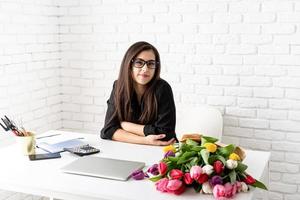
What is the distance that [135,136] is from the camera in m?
2.38

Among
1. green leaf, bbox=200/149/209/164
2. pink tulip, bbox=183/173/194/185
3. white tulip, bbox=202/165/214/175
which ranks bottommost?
pink tulip, bbox=183/173/194/185

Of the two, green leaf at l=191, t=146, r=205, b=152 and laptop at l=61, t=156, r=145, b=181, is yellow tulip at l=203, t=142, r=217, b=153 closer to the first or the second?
green leaf at l=191, t=146, r=205, b=152

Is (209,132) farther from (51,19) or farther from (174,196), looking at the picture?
(51,19)

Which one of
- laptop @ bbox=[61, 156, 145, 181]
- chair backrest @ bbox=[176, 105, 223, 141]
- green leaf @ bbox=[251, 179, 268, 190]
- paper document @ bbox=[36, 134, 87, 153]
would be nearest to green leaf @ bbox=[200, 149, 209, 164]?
green leaf @ bbox=[251, 179, 268, 190]

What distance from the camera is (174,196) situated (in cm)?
161

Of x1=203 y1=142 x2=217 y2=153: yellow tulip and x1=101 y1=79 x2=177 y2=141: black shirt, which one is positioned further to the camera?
x1=101 y1=79 x2=177 y2=141: black shirt

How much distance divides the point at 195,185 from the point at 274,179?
60.4 inches

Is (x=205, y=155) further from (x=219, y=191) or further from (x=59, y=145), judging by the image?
(x=59, y=145)

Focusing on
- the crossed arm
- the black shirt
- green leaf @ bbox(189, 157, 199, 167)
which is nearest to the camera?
green leaf @ bbox(189, 157, 199, 167)

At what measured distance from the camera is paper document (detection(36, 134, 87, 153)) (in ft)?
7.27

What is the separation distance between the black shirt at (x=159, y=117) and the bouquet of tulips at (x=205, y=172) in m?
0.69

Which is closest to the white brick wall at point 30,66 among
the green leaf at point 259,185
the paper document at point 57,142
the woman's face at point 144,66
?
the paper document at point 57,142

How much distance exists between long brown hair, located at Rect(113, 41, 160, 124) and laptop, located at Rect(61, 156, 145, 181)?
1.93ft

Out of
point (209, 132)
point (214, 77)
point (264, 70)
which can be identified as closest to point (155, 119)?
point (209, 132)
